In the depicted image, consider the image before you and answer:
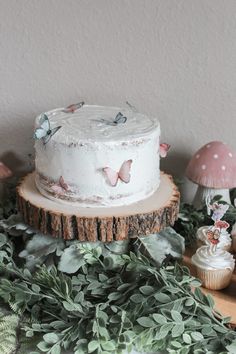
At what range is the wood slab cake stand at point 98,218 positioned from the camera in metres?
0.80

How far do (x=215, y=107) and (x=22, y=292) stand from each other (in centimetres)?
47

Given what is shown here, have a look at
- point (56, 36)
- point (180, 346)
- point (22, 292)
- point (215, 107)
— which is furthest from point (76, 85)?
point (180, 346)

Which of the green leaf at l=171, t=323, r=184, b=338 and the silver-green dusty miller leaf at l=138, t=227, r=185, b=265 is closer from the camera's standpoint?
the green leaf at l=171, t=323, r=184, b=338

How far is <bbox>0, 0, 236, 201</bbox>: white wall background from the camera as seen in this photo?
0.97m

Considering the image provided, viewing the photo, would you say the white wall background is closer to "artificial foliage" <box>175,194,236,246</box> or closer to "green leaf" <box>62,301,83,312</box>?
"artificial foliage" <box>175,194,236,246</box>

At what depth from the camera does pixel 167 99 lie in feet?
3.34

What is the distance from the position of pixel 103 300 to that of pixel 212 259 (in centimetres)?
16

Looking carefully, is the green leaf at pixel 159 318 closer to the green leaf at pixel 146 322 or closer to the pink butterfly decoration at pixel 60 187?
the green leaf at pixel 146 322

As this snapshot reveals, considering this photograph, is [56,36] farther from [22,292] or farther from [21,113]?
[22,292]

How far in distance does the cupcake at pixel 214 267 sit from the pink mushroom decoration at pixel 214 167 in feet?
0.50

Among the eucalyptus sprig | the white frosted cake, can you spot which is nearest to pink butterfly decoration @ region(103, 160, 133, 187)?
the white frosted cake

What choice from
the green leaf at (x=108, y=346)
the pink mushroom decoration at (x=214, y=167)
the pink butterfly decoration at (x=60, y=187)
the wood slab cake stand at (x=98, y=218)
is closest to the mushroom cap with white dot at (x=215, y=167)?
the pink mushroom decoration at (x=214, y=167)

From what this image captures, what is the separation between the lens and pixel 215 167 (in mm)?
957

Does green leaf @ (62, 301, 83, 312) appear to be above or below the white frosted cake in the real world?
below
